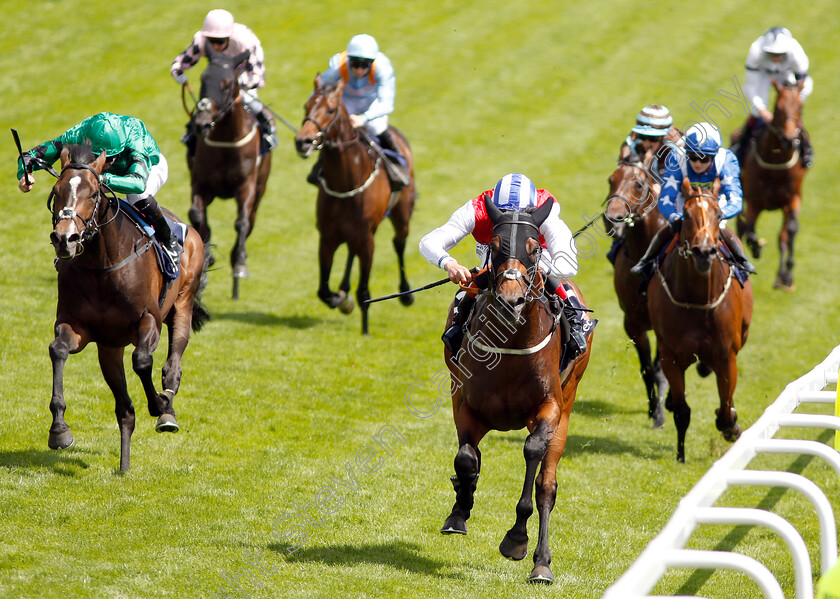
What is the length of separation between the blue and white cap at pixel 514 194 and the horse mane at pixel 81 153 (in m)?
2.33

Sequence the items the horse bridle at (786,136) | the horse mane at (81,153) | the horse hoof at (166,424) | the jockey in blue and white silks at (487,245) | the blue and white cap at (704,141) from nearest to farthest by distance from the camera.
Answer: the jockey in blue and white silks at (487,245), the horse mane at (81,153), the horse hoof at (166,424), the blue and white cap at (704,141), the horse bridle at (786,136)

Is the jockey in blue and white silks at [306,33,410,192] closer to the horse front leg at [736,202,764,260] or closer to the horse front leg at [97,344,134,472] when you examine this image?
the horse front leg at [97,344,134,472]

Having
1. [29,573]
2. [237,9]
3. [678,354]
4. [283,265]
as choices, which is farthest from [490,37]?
[29,573]

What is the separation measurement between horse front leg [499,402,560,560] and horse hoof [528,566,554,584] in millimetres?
135

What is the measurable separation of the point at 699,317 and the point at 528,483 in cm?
255

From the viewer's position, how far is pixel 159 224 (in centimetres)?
689

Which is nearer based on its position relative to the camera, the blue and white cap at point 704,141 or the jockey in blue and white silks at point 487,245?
the jockey in blue and white silks at point 487,245

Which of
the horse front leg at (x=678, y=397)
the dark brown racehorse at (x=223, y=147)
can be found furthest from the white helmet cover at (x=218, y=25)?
the horse front leg at (x=678, y=397)

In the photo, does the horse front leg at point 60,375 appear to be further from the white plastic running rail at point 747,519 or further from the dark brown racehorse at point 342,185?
the dark brown racehorse at point 342,185

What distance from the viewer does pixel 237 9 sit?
70.4 ft

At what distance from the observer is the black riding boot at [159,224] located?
22.4 ft

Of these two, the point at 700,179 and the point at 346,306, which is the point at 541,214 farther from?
the point at 346,306

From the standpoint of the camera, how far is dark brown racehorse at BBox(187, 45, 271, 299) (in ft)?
34.6

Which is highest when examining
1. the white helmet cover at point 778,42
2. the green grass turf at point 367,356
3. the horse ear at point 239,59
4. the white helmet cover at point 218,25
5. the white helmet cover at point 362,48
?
the white helmet cover at point 778,42
